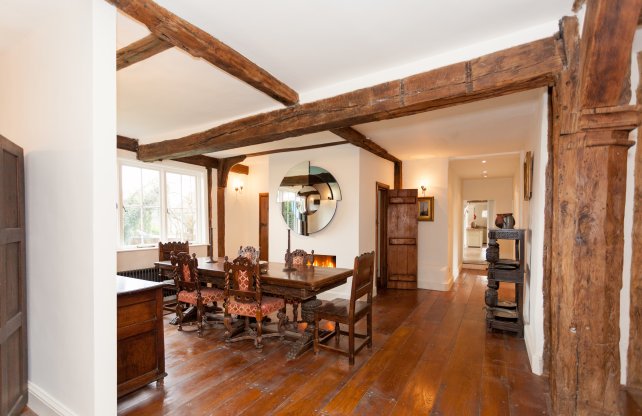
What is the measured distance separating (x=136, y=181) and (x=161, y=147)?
94 centimetres

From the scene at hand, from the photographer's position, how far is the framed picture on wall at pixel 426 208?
614 centimetres

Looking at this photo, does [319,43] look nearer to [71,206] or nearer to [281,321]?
[71,206]

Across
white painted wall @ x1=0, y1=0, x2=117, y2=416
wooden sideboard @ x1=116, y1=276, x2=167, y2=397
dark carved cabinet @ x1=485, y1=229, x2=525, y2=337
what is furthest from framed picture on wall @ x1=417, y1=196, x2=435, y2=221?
white painted wall @ x1=0, y1=0, x2=117, y2=416

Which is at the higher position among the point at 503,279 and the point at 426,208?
the point at 426,208

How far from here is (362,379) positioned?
262cm

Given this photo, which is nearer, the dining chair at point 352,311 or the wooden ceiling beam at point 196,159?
the dining chair at point 352,311

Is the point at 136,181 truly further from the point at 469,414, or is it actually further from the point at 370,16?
the point at 469,414

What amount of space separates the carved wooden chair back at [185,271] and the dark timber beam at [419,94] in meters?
1.51

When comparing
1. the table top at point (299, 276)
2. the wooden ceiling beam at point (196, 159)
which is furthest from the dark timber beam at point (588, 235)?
the wooden ceiling beam at point (196, 159)

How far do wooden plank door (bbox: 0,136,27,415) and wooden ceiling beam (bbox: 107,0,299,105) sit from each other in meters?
1.13

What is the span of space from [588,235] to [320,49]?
2.21 metres

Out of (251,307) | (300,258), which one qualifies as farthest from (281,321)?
(300,258)

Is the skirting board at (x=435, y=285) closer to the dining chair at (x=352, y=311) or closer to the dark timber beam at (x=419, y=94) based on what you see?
the dining chair at (x=352, y=311)

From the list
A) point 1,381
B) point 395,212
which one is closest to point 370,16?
point 1,381
